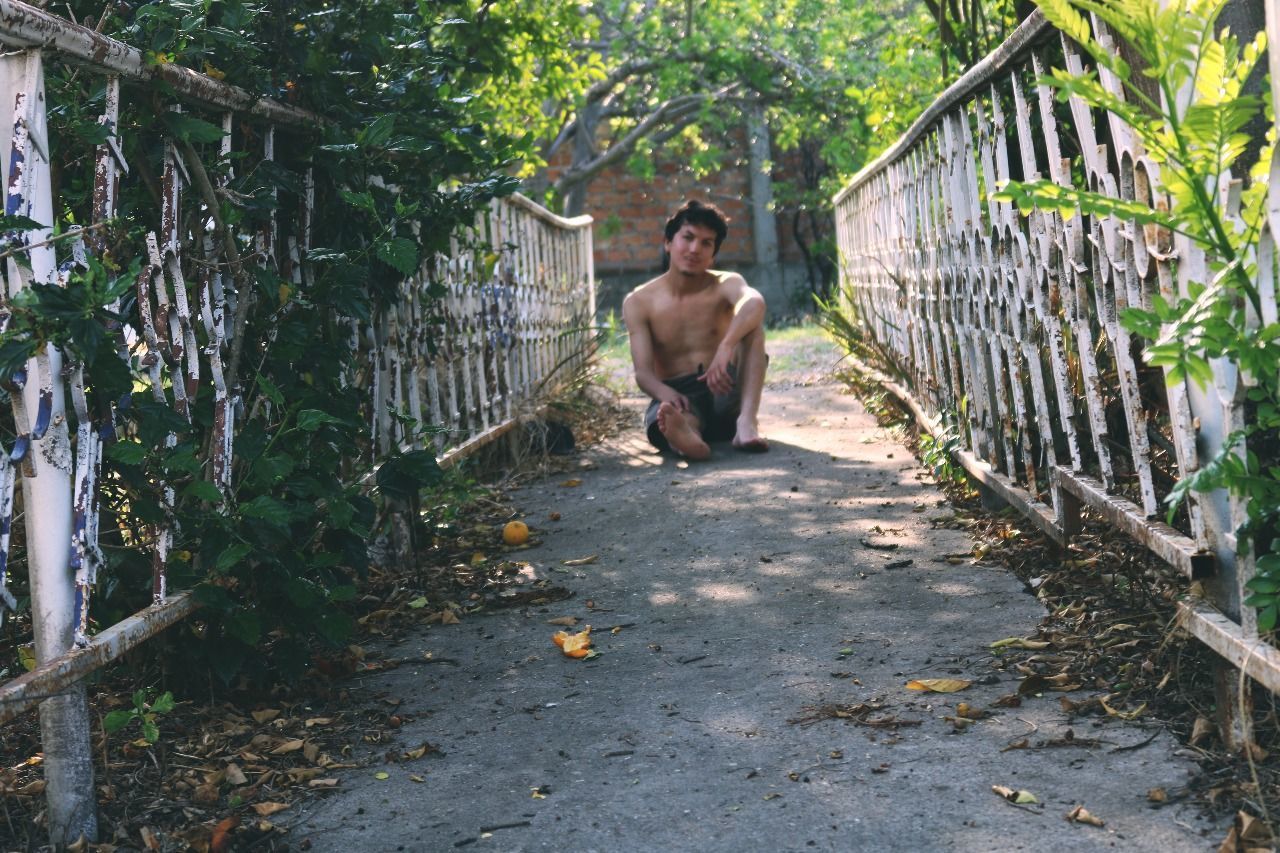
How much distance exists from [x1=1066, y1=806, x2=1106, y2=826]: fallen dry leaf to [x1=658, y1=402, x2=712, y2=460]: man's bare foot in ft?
12.9

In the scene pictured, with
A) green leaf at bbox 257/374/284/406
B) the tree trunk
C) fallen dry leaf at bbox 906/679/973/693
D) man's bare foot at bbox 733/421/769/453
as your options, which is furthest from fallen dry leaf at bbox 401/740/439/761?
the tree trunk

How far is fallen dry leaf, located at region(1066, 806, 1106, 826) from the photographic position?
2010 millimetres

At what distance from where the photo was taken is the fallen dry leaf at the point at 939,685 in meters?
2.68

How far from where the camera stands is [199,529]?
8.20 ft

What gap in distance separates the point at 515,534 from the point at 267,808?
217cm

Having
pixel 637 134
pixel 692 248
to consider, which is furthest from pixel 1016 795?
pixel 637 134

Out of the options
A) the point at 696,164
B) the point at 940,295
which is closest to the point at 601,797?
the point at 940,295

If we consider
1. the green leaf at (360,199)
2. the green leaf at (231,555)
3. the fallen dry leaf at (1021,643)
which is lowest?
the fallen dry leaf at (1021,643)

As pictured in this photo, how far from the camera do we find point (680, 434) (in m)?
5.93

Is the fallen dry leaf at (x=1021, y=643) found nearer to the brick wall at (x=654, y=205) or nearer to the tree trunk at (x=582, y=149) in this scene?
the tree trunk at (x=582, y=149)

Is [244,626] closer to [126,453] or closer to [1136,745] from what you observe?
[126,453]

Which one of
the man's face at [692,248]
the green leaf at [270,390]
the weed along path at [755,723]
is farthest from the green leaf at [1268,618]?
the man's face at [692,248]

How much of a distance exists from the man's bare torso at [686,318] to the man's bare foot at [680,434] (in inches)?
32.1

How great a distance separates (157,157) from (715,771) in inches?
59.7
